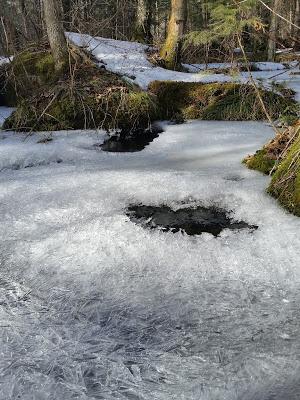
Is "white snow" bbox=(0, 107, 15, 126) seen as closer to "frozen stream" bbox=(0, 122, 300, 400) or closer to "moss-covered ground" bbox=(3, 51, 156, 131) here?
"moss-covered ground" bbox=(3, 51, 156, 131)

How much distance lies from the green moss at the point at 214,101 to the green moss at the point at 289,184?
372 cm

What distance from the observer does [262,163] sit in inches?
154

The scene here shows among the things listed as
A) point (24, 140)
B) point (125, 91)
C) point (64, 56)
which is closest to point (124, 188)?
point (24, 140)

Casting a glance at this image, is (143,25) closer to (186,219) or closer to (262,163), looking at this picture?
(262,163)

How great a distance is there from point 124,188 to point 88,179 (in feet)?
1.60

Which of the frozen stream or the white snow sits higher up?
the white snow

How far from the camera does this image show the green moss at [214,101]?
6781 millimetres

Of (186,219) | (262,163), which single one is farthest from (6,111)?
(186,219)

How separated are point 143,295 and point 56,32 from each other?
6.61 m

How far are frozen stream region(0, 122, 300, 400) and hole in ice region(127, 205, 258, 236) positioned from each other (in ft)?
0.30

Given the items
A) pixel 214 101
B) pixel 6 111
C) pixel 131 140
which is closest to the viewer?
pixel 131 140

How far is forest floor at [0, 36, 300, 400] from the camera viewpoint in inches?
60.0

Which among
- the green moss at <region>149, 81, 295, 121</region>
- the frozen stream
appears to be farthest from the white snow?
the frozen stream

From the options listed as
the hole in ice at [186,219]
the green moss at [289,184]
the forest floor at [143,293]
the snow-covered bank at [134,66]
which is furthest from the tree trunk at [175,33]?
the hole in ice at [186,219]
